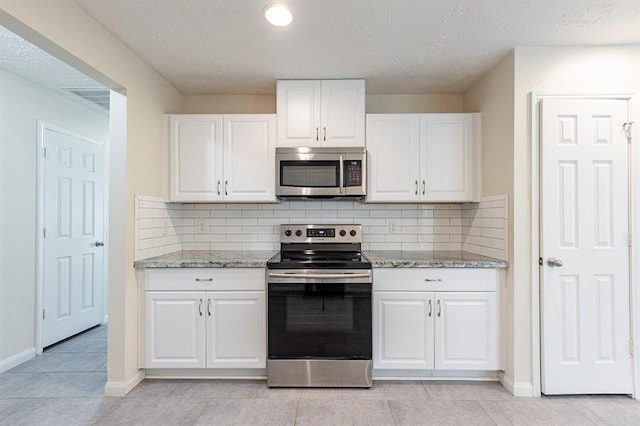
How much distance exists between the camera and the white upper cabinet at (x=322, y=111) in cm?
293

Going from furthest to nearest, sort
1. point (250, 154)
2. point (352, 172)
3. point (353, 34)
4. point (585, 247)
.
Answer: point (250, 154) < point (352, 172) < point (585, 247) < point (353, 34)

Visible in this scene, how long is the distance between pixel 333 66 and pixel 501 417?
2.57m

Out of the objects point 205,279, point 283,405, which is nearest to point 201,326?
point 205,279

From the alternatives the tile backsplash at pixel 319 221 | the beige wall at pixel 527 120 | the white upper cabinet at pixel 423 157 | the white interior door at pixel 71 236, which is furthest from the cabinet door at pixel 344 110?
the white interior door at pixel 71 236

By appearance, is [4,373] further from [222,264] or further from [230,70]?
[230,70]

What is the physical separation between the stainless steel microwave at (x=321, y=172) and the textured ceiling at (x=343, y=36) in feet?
2.02

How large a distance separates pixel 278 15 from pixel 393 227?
198cm

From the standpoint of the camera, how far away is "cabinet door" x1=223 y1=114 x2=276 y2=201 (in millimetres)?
2977

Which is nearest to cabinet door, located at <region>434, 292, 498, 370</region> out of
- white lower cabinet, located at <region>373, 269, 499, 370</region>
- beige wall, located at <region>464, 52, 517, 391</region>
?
white lower cabinet, located at <region>373, 269, 499, 370</region>

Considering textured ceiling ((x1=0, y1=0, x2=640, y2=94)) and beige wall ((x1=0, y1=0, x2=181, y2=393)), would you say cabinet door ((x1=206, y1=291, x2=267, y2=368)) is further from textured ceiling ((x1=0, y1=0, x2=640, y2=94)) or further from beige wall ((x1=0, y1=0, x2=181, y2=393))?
textured ceiling ((x1=0, y1=0, x2=640, y2=94))

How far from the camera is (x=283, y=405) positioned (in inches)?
90.7

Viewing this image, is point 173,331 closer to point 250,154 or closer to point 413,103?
point 250,154

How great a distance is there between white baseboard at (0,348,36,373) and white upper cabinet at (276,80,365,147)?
279 cm

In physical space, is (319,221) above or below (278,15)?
below
